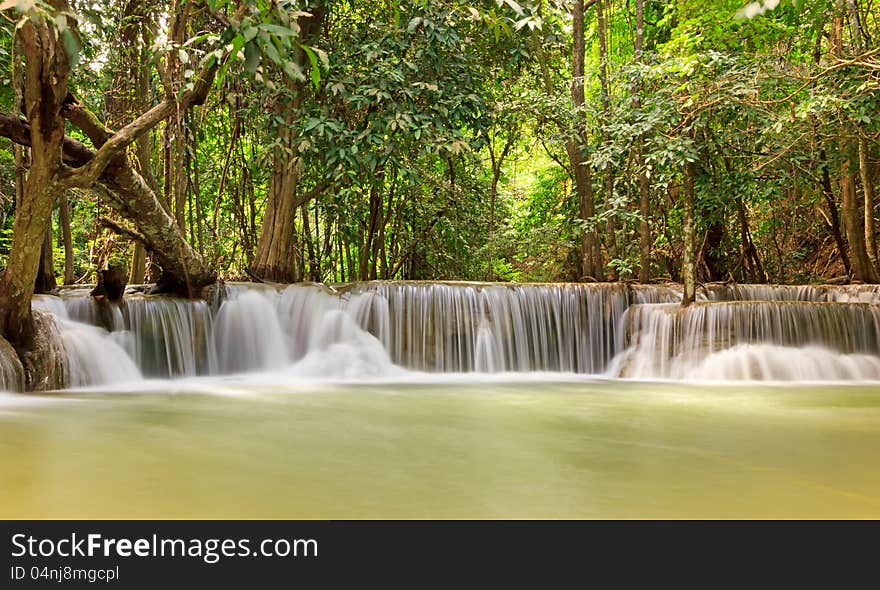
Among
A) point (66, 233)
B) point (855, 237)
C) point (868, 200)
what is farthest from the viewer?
point (855, 237)

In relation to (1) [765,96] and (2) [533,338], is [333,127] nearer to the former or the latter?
(2) [533,338]

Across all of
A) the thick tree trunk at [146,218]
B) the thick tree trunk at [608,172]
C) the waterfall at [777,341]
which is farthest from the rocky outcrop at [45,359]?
the thick tree trunk at [608,172]

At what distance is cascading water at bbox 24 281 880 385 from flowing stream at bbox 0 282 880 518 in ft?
0.07

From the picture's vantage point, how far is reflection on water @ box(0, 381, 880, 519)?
2686 millimetres

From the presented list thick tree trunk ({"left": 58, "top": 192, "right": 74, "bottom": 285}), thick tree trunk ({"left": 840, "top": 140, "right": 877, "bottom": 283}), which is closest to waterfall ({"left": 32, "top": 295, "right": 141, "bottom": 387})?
thick tree trunk ({"left": 58, "top": 192, "right": 74, "bottom": 285})

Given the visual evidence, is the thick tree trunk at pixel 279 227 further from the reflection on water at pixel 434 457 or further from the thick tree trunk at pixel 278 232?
the reflection on water at pixel 434 457

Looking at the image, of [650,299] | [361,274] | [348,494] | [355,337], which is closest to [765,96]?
[650,299]

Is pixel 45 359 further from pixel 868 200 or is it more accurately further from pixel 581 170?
pixel 868 200

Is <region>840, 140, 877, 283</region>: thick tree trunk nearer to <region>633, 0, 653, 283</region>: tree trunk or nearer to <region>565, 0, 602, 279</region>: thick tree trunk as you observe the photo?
<region>633, 0, 653, 283</region>: tree trunk

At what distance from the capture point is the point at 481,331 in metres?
8.73

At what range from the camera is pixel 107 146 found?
565 cm

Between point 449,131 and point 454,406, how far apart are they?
12.8 feet

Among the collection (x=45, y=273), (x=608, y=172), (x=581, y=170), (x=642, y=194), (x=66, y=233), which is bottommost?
(x=45, y=273)

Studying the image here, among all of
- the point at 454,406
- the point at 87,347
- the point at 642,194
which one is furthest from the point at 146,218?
the point at 642,194
